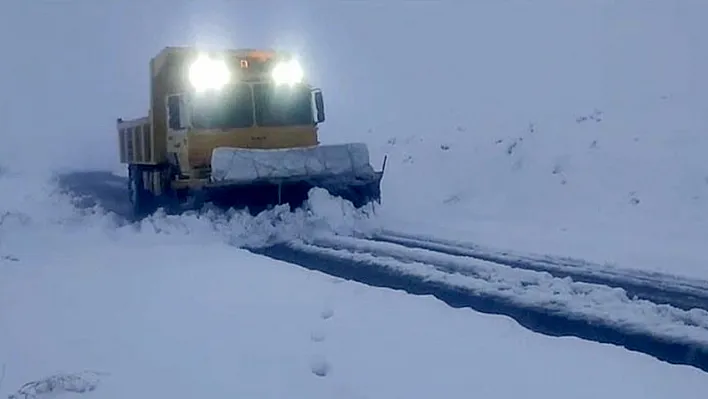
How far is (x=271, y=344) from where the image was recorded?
6.48 metres

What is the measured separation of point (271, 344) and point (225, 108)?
833 centimetres

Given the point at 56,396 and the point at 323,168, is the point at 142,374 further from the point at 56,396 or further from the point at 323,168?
the point at 323,168

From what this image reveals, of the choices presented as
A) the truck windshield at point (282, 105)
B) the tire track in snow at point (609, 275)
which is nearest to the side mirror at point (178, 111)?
the truck windshield at point (282, 105)

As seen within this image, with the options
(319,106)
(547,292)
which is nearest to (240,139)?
(319,106)

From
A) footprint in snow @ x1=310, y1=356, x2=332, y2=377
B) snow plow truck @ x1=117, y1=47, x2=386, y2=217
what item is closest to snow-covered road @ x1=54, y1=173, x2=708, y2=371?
snow plow truck @ x1=117, y1=47, x2=386, y2=217

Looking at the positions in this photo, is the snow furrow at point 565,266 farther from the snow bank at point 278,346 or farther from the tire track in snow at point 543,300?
the snow bank at point 278,346

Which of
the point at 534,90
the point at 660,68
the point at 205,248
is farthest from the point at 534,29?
the point at 205,248

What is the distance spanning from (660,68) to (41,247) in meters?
17.7

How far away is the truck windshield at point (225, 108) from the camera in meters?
14.0

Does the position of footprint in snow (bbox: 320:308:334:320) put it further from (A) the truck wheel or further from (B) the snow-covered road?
(A) the truck wheel

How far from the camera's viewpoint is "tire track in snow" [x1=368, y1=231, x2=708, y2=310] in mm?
8305

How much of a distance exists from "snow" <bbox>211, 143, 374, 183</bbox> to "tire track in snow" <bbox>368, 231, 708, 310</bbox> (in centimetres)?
230

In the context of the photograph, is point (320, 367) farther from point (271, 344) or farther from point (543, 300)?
point (543, 300)

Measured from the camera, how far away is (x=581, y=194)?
15.6m
